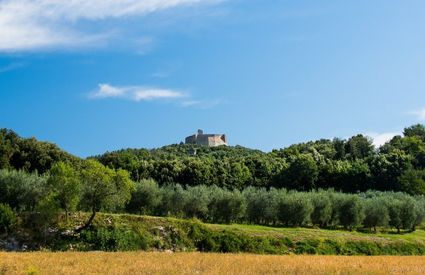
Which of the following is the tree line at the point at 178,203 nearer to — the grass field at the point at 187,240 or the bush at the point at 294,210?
the bush at the point at 294,210

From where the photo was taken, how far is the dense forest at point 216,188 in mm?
57469

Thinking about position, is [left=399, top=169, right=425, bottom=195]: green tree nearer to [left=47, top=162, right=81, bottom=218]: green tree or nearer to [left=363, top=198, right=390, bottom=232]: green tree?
[left=363, top=198, right=390, bottom=232]: green tree

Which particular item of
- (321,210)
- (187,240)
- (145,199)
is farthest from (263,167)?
(187,240)

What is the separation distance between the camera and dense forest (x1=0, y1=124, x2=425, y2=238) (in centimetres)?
5747

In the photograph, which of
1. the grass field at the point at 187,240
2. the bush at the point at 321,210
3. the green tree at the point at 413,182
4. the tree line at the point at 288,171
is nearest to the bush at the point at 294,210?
the bush at the point at 321,210

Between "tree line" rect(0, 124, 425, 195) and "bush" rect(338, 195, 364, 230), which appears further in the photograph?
"tree line" rect(0, 124, 425, 195)

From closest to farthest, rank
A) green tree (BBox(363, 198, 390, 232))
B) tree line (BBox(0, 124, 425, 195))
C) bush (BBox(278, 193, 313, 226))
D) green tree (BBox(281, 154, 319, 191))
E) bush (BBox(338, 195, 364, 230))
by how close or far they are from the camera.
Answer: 1. bush (BBox(278, 193, 313, 226))
2. bush (BBox(338, 195, 364, 230))
3. green tree (BBox(363, 198, 390, 232))
4. tree line (BBox(0, 124, 425, 195))
5. green tree (BBox(281, 154, 319, 191))

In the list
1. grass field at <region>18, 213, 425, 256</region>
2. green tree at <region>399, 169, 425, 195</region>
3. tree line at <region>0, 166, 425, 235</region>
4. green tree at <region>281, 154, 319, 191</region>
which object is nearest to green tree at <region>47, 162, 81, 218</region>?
tree line at <region>0, 166, 425, 235</region>

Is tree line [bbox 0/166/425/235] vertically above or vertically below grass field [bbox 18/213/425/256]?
above

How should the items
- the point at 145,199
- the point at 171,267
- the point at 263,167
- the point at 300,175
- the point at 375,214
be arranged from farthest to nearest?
the point at 263,167
the point at 300,175
the point at 375,214
the point at 145,199
the point at 171,267

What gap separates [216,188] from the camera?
263 ft

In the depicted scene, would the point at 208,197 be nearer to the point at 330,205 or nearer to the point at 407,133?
the point at 330,205

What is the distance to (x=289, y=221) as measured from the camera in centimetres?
7844

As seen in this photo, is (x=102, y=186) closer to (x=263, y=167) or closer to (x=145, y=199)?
(x=145, y=199)
